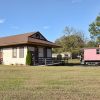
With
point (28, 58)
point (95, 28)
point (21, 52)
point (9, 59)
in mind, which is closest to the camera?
point (28, 58)

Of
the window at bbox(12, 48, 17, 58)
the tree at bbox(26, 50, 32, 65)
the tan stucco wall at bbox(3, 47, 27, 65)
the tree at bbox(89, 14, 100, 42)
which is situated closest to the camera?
the tree at bbox(26, 50, 32, 65)

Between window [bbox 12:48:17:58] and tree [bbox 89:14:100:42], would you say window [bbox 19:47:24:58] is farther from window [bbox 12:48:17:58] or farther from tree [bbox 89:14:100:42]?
tree [bbox 89:14:100:42]

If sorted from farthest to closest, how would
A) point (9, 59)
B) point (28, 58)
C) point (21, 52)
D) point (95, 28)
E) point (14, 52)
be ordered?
point (95, 28)
point (9, 59)
point (14, 52)
point (21, 52)
point (28, 58)

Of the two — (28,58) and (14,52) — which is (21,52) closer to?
(14,52)

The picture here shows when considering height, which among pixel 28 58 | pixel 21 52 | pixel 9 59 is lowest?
pixel 9 59

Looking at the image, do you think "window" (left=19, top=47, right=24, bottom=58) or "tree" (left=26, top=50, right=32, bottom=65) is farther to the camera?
"window" (left=19, top=47, right=24, bottom=58)

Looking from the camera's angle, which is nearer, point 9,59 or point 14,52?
point 14,52

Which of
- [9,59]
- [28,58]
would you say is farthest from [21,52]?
[9,59]

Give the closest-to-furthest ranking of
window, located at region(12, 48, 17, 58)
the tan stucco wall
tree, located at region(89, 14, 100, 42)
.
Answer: the tan stucco wall, window, located at region(12, 48, 17, 58), tree, located at region(89, 14, 100, 42)

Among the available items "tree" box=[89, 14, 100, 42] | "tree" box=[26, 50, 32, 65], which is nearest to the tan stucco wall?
"tree" box=[26, 50, 32, 65]

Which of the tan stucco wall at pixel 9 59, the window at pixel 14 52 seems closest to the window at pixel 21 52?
the tan stucco wall at pixel 9 59

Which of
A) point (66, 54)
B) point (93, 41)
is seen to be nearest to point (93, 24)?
point (93, 41)

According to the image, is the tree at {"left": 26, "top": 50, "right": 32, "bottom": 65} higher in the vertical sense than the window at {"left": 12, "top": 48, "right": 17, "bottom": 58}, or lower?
lower

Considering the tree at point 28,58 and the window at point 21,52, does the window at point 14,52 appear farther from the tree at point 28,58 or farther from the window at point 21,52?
the tree at point 28,58
